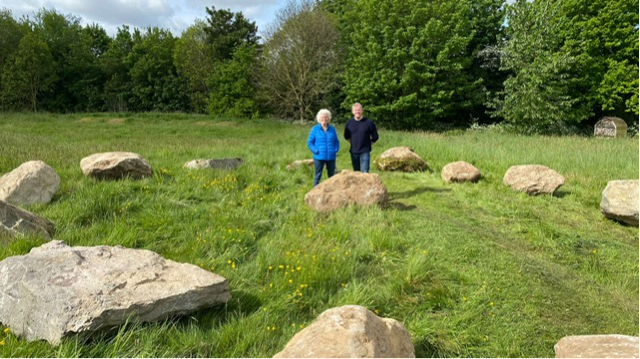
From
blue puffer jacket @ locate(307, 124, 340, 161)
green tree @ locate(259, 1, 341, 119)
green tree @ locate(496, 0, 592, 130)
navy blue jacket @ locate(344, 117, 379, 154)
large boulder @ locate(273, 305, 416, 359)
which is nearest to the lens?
large boulder @ locate(273, 305, 416, 359)

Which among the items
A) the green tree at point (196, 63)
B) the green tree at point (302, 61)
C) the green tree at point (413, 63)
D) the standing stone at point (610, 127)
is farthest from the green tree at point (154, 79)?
the standing stone at point (610, 127)

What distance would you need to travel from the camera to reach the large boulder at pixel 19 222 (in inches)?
165

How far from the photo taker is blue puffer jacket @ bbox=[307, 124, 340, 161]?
7.73 m

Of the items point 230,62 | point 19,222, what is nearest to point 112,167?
point 19,222

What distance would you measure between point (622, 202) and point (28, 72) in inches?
1718

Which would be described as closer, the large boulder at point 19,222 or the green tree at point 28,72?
the large boulder at point 19,222

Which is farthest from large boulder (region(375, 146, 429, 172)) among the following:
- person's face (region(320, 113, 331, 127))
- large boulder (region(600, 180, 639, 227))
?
large boulder (region(600, 180, 639, 227))

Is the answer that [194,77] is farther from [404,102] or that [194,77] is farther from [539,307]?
[539,307]

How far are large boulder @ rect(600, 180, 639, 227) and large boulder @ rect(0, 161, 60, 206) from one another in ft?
31.5

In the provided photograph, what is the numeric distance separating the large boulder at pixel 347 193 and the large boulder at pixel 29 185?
4256 mm

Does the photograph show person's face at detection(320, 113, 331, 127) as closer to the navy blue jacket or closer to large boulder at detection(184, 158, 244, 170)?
the navy blue jacket

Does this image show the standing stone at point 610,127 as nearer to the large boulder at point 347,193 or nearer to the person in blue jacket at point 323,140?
the person in blue jacket at point 323,140

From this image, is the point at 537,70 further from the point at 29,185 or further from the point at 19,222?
the point at 19,222

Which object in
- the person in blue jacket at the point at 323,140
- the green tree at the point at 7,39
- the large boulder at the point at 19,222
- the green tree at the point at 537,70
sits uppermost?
the green tree at the point at 7,39
